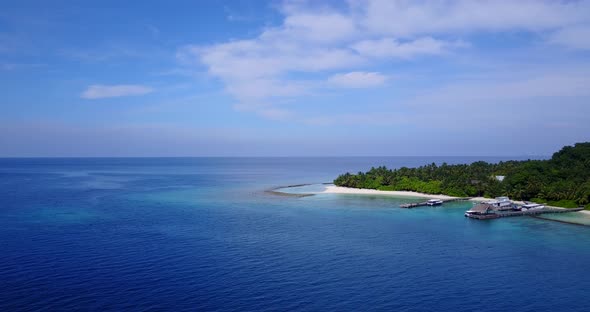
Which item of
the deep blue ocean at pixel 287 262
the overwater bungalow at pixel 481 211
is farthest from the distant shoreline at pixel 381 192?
the deep blue ocean at pixel 287 262

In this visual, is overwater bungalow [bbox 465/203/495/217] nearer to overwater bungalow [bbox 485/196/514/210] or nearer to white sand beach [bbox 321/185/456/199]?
overwater bungalow [bbox 485/196/514/210]


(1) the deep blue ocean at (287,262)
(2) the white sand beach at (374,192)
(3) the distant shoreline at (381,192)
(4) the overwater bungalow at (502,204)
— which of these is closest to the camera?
(1) the deep blue ocean at (287,262)

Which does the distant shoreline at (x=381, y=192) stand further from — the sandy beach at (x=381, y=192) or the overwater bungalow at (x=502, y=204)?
the overwater bungalow at (x=502, y=204)

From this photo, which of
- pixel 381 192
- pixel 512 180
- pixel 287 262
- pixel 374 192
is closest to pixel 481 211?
pixel 512 180

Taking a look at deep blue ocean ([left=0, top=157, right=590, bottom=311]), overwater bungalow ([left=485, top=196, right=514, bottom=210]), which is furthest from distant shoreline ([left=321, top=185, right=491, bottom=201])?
deep blue ocean ([left=0, top=157, right=590, bottom=311])

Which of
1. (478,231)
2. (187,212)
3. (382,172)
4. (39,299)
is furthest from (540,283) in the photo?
(382,172)

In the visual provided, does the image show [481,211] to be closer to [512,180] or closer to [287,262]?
[512,180]

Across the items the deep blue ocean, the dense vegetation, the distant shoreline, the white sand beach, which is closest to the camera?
the deep blue ocean
